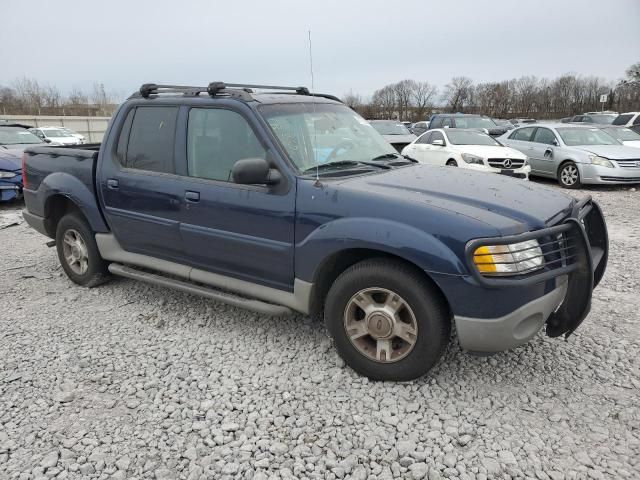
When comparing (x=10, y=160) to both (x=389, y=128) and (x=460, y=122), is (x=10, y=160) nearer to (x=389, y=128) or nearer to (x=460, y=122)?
(x=389, y=128)

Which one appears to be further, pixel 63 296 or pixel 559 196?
pixel 63 296

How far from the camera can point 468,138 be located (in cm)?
1152

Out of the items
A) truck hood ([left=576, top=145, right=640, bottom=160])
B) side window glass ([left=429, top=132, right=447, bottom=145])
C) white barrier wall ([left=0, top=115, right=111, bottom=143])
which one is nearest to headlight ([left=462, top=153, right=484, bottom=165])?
side window glass ([left=429, top=132, right=447, bottom=145])

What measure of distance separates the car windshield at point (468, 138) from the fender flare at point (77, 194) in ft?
28.7

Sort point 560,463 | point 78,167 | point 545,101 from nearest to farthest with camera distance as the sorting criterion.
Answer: point 560,463 → point 78,167 → point 545,101

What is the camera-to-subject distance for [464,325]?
2.75m

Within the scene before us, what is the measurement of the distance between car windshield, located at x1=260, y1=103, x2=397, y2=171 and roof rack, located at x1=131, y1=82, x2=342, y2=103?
283mm

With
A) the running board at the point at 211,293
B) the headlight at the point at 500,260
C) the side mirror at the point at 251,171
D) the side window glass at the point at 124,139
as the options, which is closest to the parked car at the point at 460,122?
the side window glass at the point at 124,139

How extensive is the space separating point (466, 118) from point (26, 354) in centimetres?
1455

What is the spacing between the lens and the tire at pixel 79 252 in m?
4.66

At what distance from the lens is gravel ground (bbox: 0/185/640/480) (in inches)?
97.8

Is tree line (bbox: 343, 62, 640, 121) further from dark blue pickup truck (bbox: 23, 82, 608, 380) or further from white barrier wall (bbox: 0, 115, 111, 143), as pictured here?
dark blue pickup truck (bbox: 23, 82, 608, 380)

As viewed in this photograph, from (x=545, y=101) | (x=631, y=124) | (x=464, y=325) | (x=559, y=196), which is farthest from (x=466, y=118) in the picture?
(x=545, y=101)

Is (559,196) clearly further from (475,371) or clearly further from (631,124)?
(631,124)
